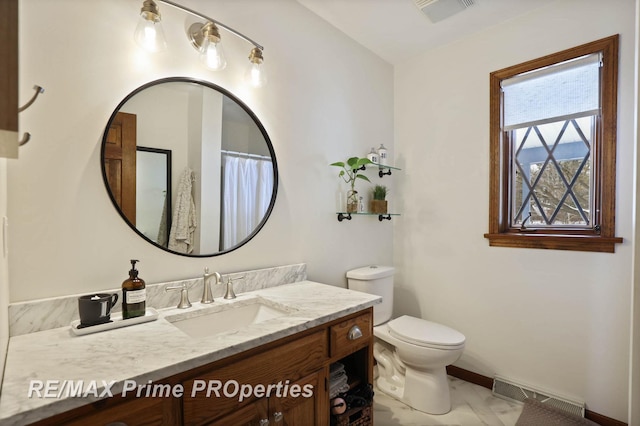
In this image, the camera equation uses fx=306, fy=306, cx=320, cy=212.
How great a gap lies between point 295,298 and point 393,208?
148 cm

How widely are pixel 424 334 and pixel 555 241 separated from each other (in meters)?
1.00

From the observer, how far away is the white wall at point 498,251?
1714 mm

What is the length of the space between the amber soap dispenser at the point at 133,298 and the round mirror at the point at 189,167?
A: 9.0 inches

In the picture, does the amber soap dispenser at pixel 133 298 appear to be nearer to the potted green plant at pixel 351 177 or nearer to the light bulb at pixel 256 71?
the light bulb at pixel 256 71

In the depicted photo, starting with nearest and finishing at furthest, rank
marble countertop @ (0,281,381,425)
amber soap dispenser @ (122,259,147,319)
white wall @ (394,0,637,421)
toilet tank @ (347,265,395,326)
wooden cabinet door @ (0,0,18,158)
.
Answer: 1. wooden cabinet door @ (0,0,18,158)
2. marble countertop @ (0,281,381,425)
3. amber soap dispenser @ (122,259,147,319)
4. white wall @ (394,0,637,421)
5. toilet tank @ (347,265,395,326)

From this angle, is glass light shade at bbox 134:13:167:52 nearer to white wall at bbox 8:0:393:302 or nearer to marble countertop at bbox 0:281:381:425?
white wall at bbox 8:0:393:302

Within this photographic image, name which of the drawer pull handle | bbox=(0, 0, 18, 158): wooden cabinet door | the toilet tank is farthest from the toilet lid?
bbox=(0, 0, 18, 158): wooden cabinet door

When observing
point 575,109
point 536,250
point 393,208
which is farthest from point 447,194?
point 575,109

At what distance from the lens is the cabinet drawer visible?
1.29 m

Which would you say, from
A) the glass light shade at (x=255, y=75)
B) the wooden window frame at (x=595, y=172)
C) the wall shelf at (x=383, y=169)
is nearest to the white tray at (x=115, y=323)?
the glass light shade at (x=255, y=75)

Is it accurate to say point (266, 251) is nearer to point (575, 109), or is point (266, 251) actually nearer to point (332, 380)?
point (332, 380)

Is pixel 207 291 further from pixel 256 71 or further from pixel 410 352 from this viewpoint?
pixel 410 352

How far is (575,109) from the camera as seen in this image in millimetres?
1881

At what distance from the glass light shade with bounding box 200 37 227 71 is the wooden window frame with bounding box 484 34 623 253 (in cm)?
183
